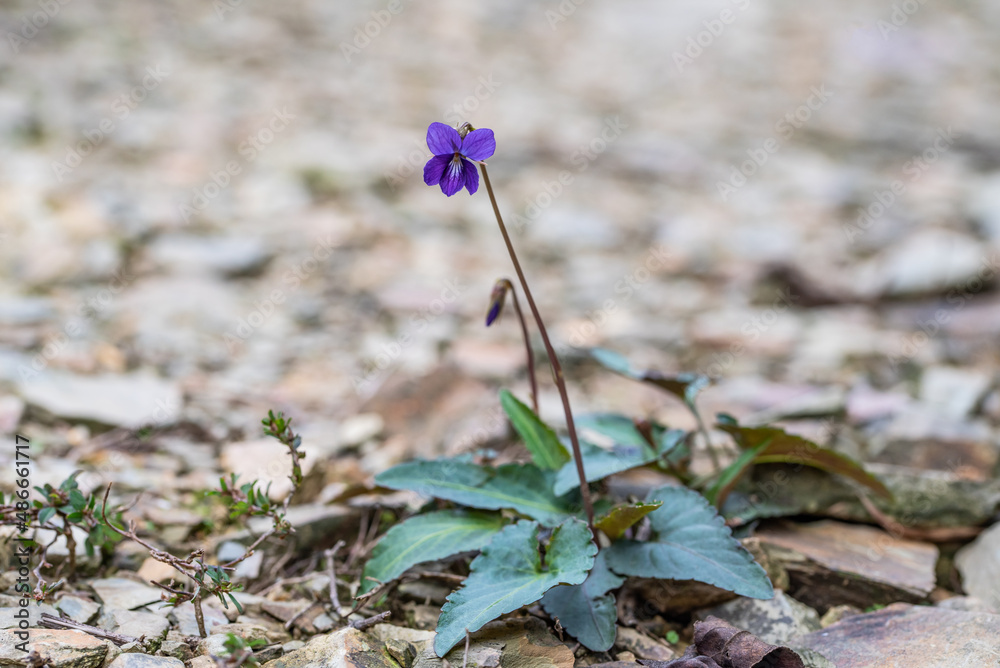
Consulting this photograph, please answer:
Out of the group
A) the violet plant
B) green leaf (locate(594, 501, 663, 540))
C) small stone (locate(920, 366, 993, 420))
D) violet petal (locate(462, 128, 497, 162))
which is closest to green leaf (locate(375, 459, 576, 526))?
the violet plant

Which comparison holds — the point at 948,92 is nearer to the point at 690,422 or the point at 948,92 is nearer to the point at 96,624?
the point at 690,422

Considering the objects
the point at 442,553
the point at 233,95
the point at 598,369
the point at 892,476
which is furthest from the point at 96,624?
the point at 233,95

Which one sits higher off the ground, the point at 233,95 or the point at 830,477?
the point at 233,95

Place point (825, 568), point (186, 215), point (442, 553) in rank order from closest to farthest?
point (442, 553) → point (825, 568) → point (186, 215)

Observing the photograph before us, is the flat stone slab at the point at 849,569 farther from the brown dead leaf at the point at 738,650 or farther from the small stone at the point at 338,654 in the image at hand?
the small stone at the point at 338,654

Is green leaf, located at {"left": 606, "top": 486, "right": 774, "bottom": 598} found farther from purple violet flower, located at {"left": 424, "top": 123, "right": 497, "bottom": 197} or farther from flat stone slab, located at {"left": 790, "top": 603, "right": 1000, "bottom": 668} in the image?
purple violet flower, located at {"left": 424, "top": 123, "right": 497, "bottom": 197}

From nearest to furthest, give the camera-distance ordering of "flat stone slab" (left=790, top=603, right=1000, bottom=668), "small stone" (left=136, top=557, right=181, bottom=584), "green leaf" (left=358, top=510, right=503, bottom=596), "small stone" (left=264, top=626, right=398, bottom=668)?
"small stone" (left=264, top=626, right=398, bottom=668) → "flat stone slab" (left=790, top=603, right=1000, bottom=668) → "green leaf" (left=358, top=510, right=503, bottom=596) → "small stone" (left=136, top=557, right=181, bottom=584)
